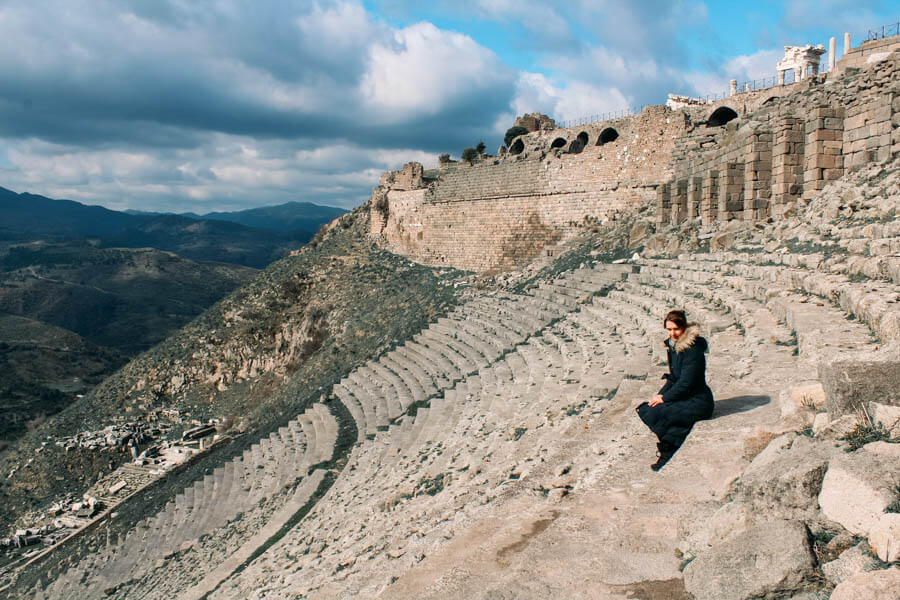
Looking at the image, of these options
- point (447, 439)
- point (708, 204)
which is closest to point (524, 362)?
point (447, 439)

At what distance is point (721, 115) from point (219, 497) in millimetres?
23650

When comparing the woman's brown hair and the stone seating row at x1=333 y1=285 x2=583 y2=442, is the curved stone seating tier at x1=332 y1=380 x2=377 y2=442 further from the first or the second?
the woman's brown hair

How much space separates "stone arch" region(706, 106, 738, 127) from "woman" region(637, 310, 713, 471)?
22189 mm

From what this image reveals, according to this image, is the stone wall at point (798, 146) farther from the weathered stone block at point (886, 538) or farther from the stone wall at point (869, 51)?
the weathered stone block at point (886, 538)

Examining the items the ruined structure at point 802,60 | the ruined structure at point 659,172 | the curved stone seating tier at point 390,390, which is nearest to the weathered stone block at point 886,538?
the ruined structure at point 659,172

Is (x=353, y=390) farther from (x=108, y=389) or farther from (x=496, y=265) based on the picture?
(x=108, y=389)

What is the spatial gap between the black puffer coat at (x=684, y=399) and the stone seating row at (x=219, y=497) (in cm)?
863

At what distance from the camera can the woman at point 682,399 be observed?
4.28 m

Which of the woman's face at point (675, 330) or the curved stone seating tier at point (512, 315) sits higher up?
the woman's face at point (675, 330)

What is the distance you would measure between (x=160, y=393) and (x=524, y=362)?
20.9 metres

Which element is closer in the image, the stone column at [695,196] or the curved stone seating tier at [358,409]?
the curved stone seating tier at [358,409]

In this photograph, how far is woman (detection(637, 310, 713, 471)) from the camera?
428 cm

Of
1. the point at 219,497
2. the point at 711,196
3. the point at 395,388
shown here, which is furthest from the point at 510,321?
the point at 219,497

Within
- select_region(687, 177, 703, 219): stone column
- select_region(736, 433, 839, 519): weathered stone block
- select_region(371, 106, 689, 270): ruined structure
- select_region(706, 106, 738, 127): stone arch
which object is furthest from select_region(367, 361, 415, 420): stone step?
select_region(706, 106, 738, 127): stone arch
